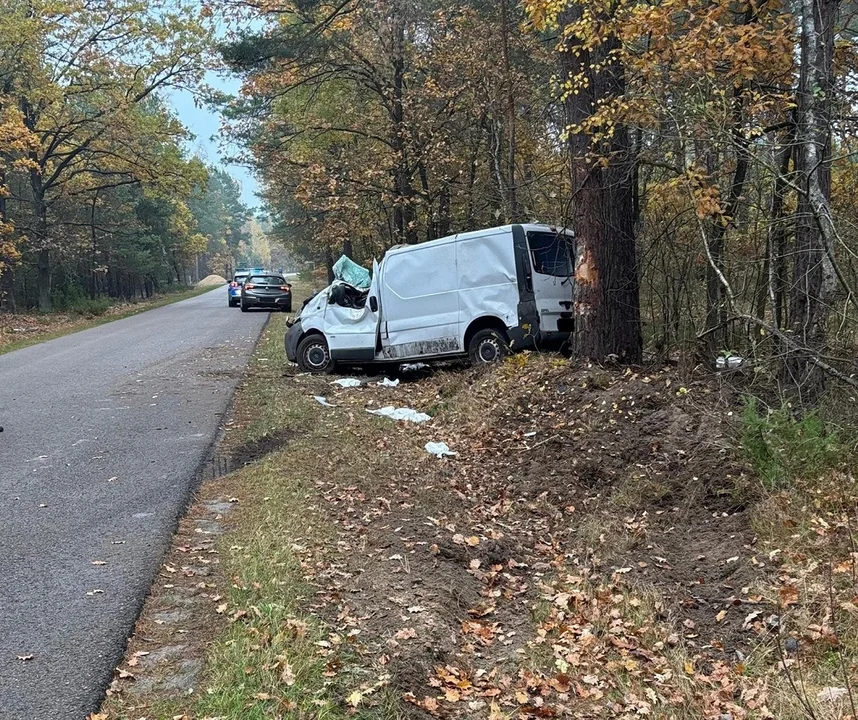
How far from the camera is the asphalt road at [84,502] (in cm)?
334

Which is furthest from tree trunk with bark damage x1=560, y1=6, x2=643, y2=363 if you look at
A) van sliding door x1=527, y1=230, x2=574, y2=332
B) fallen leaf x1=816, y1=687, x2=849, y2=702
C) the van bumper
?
the van bumper

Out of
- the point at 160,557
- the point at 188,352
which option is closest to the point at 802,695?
the point at 160,557

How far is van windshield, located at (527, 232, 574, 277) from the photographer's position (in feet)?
32.8

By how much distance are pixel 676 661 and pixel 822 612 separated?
83cm

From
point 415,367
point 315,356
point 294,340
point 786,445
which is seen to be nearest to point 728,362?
point 786,445

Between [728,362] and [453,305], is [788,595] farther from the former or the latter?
[453,305]

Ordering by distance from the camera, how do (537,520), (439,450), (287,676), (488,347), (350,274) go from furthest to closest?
1. (350,274)
2. (488,347)
3. (439,450)
4. (537,520)
5. (287,676)

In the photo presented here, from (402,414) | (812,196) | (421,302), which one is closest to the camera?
(812,196)

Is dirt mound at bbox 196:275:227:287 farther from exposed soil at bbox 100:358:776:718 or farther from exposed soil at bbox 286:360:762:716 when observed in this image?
exposed soil at bbox 286:360:762:716

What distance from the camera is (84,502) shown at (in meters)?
5.59

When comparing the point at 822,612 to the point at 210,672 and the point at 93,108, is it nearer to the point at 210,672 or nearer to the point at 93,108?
the point at 210,672

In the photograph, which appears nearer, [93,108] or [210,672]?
[210,672]

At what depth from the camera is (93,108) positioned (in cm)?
2762

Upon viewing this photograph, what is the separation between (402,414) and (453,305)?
2.46 m
